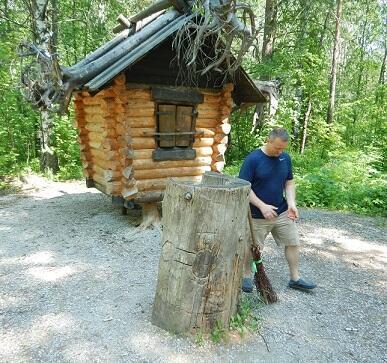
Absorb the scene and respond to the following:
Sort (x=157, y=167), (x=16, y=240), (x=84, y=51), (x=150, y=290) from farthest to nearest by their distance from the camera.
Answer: (x=84, y=51), (x=157, y=167), (x=16, y=240), (x=150, y=290)

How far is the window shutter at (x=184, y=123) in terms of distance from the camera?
24.1 feet

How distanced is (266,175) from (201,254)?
4.56 ft

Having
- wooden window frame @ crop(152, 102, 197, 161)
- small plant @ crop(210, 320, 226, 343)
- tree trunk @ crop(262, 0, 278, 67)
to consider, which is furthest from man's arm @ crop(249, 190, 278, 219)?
tree trunk @ crop(262, 0, 278, 67)

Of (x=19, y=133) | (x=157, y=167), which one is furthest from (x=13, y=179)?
(x=157, y=167)

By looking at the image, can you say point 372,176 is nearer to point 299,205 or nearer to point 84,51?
point 299,205

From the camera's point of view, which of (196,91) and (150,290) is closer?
(150,290)

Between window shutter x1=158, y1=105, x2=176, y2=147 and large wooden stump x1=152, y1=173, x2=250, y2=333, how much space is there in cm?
392

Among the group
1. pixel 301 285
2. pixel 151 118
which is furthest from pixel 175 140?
pixel 301 285

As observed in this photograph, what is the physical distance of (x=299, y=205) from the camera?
9.64 meters

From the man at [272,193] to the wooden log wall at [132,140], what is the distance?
10.5 ft

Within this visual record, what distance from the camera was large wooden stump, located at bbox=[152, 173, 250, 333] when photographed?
3.24 m

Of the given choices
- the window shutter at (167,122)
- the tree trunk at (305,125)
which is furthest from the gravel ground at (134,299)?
the tree trunk at (305,125)

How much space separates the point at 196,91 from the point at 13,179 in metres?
7.57

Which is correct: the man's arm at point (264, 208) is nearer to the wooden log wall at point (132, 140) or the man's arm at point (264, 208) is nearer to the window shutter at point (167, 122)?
the wooden log wall at point (132, 140)
